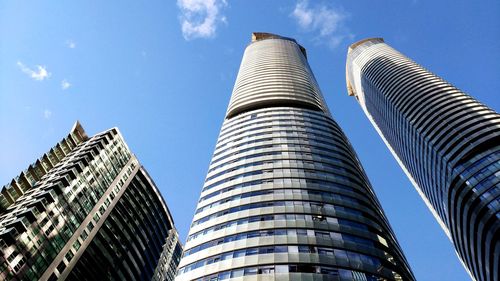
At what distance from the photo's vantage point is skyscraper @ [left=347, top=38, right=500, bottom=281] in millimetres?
76625

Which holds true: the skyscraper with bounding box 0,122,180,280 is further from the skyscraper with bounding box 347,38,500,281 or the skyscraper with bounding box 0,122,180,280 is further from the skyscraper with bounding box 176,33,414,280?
the skyscraper with bounding box 347,38,500,281

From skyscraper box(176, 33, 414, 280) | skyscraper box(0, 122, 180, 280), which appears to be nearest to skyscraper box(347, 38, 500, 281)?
skyscraper box(176, 33, 414, 280)

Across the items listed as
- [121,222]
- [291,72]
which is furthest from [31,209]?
[291,72]

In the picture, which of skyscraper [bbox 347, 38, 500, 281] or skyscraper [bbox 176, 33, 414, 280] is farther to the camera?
skyscraper [bbox 347, 38, 500, 281]

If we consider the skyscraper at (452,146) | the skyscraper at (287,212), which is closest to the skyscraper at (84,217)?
the skyscraper at (287,212)

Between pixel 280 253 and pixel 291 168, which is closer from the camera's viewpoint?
pixel 280 253

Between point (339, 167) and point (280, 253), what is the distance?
24.5m

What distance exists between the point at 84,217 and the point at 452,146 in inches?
3276

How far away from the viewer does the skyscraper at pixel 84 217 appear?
67.3 metres

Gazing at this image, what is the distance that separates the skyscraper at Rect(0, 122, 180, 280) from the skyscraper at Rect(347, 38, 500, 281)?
70.6m

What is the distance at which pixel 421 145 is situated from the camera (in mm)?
119562

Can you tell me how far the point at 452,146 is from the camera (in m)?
99.9

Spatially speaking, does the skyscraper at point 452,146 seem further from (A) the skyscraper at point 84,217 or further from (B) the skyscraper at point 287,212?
(A) the skyscraper at point 84,217

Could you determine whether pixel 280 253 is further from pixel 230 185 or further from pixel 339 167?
pixel 339 167
